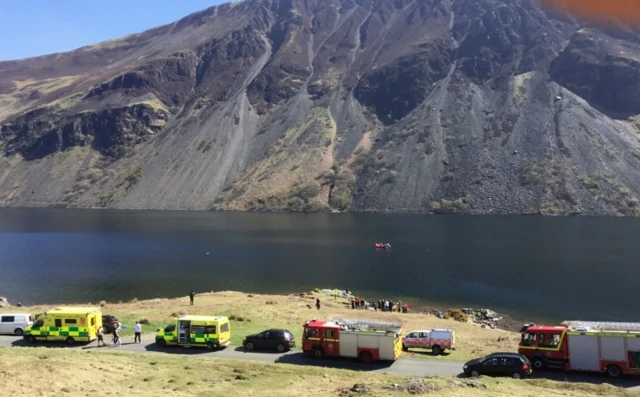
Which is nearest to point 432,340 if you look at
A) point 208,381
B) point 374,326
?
point 374,326

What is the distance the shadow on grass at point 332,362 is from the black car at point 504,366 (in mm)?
5484

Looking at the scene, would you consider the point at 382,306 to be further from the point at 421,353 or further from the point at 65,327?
the point at 65,327

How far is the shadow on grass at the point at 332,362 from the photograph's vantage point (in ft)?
101

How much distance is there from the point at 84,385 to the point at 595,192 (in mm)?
165925

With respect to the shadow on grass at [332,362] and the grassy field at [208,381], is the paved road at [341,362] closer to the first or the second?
the shadow on grass at [332,362]

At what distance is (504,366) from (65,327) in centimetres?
2950

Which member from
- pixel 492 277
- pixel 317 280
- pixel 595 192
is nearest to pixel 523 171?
pixel 595 192

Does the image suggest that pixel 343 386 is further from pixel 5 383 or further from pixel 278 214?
pixel 278 214

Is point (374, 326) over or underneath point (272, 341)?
over

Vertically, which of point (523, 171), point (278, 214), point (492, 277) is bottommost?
point (492, 277)

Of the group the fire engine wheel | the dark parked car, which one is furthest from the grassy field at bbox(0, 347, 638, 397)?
the dark parked car

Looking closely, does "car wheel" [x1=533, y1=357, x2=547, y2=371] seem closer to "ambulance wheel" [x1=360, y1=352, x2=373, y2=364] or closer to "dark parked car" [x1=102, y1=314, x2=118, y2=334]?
"ambulance wheel" [x1=360, y1=352, x2=373, y2=364]

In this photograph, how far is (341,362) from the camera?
105 ft

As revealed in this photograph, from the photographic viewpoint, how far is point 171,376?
26.1 meters
